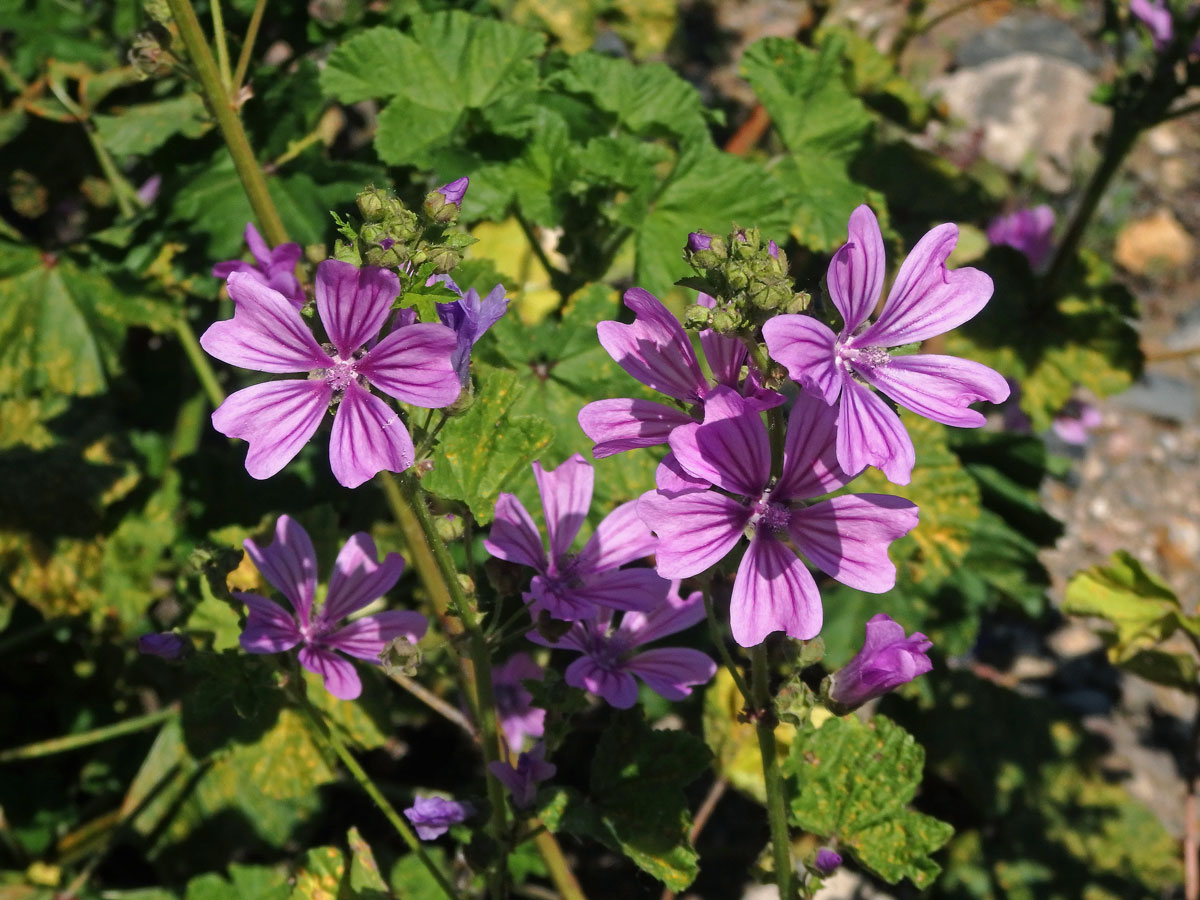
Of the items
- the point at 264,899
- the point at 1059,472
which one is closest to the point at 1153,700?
the point at 1059,472

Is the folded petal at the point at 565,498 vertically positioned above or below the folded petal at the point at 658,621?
above

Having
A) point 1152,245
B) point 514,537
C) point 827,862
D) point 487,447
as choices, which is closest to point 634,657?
point 514,537

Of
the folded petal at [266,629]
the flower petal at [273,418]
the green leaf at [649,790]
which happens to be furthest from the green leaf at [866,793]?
the flower petal at [273,418]

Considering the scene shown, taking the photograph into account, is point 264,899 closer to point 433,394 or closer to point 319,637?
point 319,637

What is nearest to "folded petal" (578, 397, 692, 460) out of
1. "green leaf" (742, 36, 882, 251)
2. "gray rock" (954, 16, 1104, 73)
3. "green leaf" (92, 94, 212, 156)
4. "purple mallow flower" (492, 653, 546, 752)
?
"purple mallow flower" (492, 653, 546, 752)

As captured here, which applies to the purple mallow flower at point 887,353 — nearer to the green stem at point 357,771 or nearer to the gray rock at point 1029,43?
the green stem at point 357,771

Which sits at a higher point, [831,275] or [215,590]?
[831,275]
